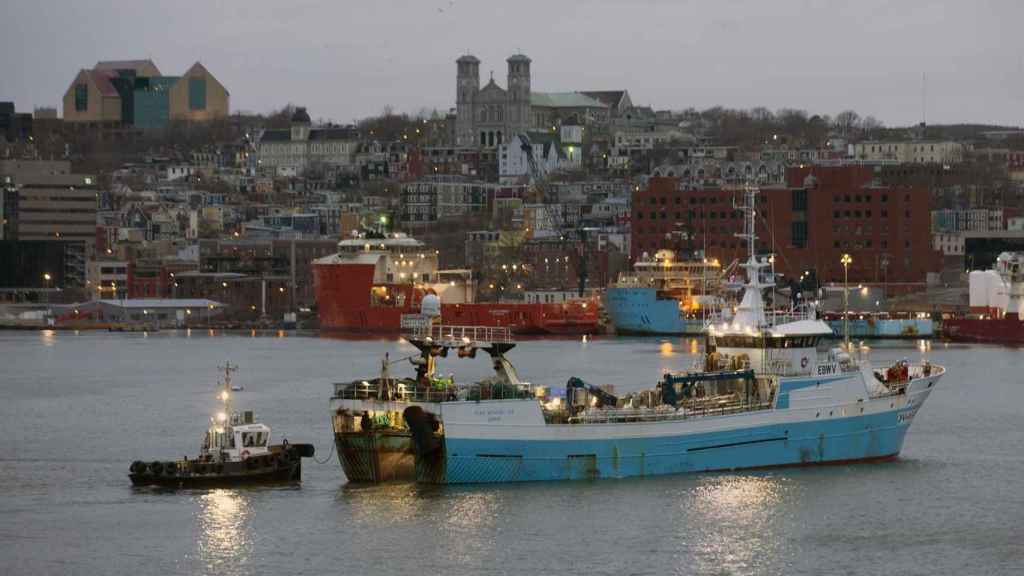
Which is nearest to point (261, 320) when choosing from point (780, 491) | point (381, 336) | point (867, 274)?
point (381, 336)

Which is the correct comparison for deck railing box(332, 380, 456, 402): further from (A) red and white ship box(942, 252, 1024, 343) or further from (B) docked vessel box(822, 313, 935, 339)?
(B) docked vessel box(822, 313, 935, 339)

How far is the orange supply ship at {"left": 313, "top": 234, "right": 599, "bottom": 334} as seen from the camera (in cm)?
12093

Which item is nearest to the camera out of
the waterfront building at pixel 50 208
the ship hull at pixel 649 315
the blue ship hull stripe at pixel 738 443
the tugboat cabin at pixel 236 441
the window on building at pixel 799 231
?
the tugboat cabin at pixel 236 441

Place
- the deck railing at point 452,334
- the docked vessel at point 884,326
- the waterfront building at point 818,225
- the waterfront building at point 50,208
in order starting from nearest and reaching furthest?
1. the deck railing at point 452,334
2. the docked vessel at point 884,326
3. the waterfront building at point 818,225
4. the waterfront building at point 50,208

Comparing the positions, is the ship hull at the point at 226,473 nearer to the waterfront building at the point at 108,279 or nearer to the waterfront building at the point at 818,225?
the waterfront building at the point at 818,225

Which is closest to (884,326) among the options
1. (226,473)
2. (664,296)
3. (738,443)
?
(664,296)

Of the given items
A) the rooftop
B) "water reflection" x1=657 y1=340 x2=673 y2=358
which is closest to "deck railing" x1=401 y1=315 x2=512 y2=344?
"water reflection" x1=657 y1=340 x2=673 y2=358

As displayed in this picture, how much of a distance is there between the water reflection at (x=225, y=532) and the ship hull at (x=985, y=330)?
68.5 m

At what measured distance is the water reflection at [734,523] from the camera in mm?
41750

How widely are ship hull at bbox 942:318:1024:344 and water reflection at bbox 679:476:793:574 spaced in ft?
207

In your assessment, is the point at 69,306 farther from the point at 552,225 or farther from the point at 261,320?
the point at 552,225

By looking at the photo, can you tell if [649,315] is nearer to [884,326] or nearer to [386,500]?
[884,326]

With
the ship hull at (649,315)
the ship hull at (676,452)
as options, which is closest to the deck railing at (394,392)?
the ship hull at (676,452)

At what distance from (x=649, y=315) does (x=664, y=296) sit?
1707 mm
